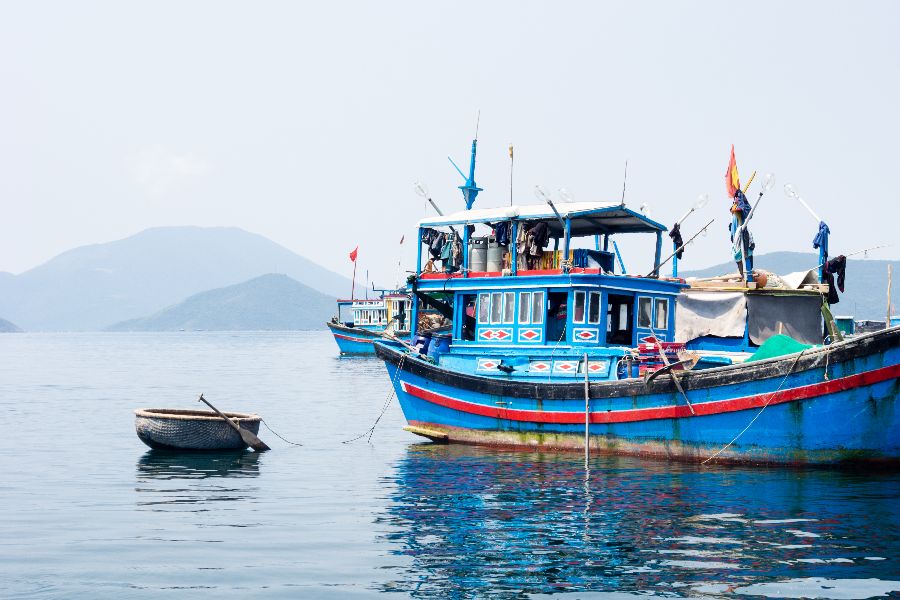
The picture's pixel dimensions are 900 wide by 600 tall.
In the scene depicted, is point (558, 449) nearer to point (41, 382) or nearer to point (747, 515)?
point (747, 515)

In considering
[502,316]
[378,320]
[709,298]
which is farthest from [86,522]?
[378,320]

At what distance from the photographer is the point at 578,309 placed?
23.7m

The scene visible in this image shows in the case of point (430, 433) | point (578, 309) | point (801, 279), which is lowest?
point (430, 433)

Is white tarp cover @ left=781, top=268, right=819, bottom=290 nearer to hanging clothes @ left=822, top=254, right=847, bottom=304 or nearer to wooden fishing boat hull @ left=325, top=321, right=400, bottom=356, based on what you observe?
hanging clothes @ left=822, top=254, right=847, bottom=304

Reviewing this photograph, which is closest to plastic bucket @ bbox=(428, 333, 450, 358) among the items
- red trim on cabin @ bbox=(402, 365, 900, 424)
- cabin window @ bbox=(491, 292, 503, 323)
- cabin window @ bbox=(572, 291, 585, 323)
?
red trim on cabin @ bbox=(402, 365, 900, 424)

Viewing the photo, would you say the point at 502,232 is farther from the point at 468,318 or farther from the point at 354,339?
the point at 354,339

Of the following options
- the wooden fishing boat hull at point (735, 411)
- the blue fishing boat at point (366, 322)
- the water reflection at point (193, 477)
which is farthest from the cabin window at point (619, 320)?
the blue fishing boat at point (366, 322)

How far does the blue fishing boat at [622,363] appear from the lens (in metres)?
19.3

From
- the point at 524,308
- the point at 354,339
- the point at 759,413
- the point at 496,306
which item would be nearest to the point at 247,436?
the point at 496,306

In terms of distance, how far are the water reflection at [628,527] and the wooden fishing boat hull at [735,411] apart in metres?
0.52

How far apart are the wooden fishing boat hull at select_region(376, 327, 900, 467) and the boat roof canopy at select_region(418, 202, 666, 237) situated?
409 centimetres

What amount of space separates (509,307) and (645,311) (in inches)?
134

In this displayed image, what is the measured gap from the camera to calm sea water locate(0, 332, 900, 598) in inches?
487

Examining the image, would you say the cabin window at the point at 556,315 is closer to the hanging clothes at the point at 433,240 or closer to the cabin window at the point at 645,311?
the cabin window at the point at 645,311
